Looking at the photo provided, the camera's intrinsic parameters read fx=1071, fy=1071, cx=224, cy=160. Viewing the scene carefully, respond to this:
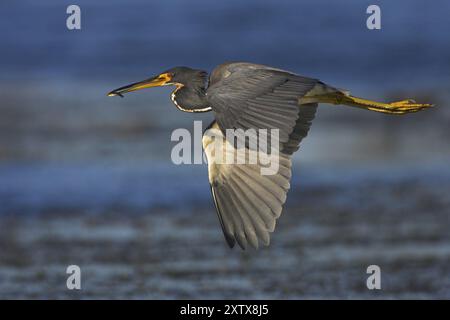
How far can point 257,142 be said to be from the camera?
5719 millimetres

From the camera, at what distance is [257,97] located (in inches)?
237

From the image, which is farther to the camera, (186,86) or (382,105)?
(382,105)

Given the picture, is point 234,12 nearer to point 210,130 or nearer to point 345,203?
point 345,203

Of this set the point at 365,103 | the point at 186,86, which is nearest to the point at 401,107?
the point at 365,103

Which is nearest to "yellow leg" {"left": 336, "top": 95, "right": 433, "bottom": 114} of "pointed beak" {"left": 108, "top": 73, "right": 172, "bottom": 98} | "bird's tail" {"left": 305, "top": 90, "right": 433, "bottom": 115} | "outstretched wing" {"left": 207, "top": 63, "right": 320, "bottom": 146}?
"bird's tail" {"left": 305, "top": 90, "right": 433, "bottom": 115}

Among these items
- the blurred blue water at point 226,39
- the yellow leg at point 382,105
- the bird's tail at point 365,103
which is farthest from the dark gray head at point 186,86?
the blurred blue water at point 226,39

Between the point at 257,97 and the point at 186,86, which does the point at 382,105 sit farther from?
the point at 257,97

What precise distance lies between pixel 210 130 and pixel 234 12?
10.8m

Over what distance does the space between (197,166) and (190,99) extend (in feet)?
12.9

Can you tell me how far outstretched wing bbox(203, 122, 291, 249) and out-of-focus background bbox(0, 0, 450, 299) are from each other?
4.34ft

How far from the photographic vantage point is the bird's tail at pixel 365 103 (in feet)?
23.1

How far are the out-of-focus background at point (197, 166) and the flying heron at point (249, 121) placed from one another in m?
1.35

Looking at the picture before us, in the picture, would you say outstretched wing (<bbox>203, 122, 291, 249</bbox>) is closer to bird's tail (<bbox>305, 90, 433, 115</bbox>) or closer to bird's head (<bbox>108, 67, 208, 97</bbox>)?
bird's head (<bbox>108, 67, 208, 97</bbox>)

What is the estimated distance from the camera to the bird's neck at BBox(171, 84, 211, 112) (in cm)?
671
